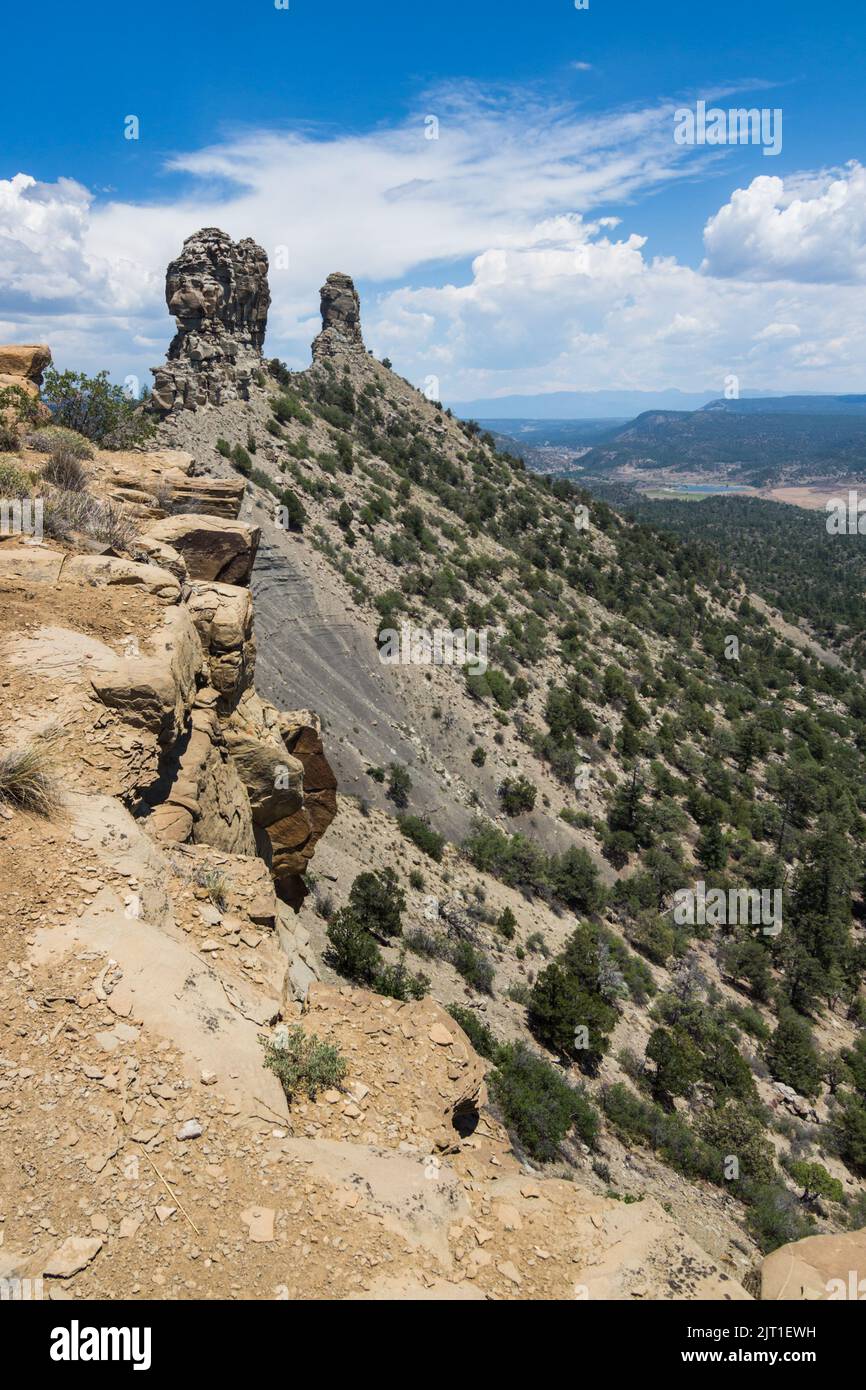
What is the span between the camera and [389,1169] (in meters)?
5.87

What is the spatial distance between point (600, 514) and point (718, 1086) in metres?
58.8

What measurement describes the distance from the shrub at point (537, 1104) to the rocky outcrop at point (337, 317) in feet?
207

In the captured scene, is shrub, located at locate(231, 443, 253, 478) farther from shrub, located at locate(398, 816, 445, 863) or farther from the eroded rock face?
shrub, located at locate(398, 816, 445, 863)

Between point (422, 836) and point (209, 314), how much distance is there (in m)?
35.3

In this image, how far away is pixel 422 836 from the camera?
27797 millimetres

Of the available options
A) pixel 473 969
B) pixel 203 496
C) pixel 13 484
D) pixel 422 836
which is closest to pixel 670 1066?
pixel 473 969

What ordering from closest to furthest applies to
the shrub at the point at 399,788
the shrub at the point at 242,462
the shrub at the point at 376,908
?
the shrub at the point at 376,908 → the shrub at the point at 399,788 → the shrub at the point at 242,462

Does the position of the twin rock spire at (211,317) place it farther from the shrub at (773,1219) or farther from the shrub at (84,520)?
the shrub at (773,1219)

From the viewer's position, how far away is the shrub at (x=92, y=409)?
15969mm

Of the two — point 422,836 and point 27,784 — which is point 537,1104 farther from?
point 27,784

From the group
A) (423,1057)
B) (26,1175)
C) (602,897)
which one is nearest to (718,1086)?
(602,897)

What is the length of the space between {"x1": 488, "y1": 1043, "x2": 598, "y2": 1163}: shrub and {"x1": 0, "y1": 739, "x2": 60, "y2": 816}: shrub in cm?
1280

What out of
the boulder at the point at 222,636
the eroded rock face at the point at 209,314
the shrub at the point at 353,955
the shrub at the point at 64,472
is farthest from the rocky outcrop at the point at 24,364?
the eroded rock face at the point at 209,314
